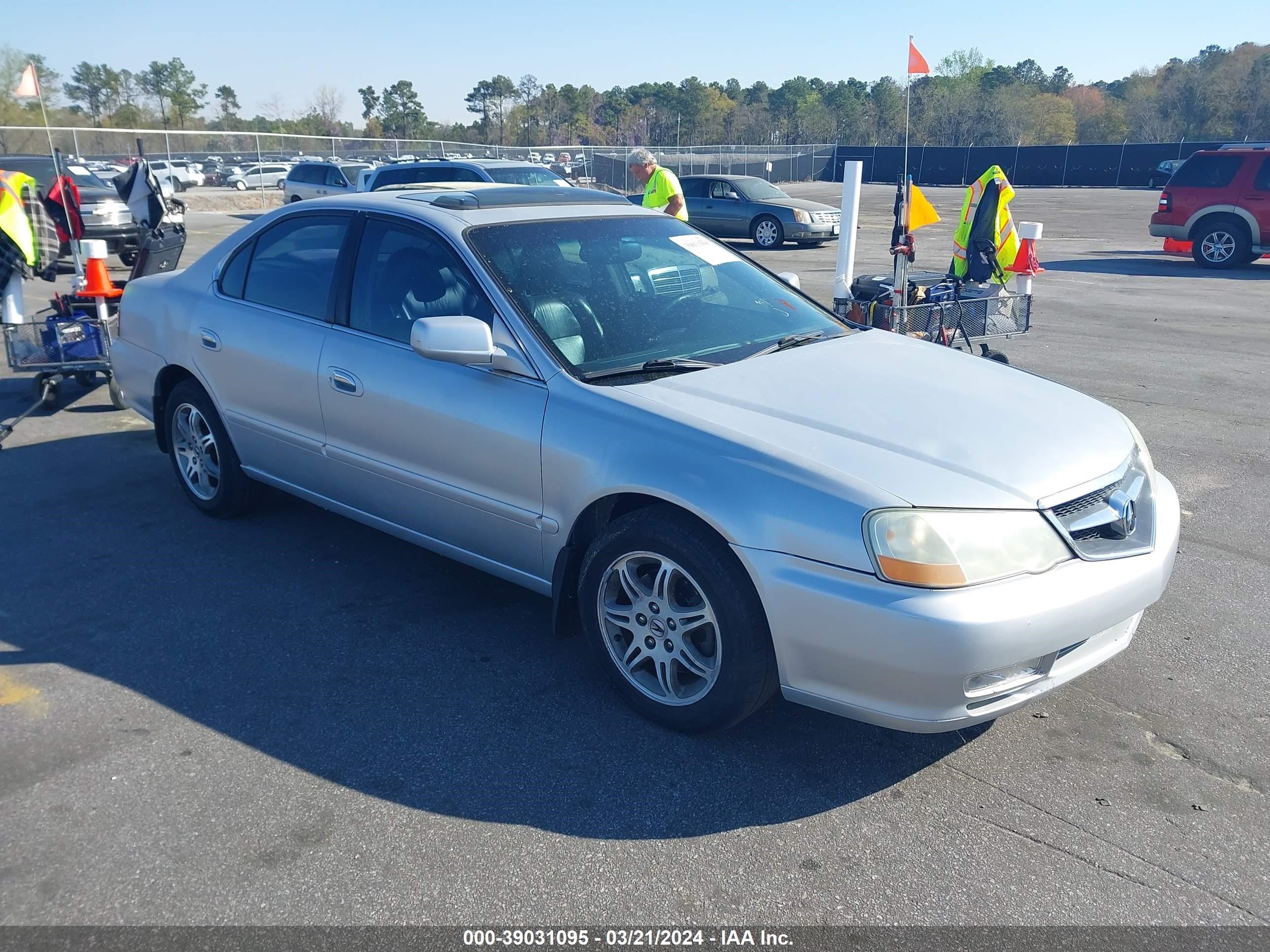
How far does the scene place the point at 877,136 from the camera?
3310 inches

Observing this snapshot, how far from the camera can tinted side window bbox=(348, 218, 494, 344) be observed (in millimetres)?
4047

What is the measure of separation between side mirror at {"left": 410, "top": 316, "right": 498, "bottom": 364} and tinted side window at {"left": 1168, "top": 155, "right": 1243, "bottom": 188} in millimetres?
16200

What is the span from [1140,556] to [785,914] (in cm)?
160

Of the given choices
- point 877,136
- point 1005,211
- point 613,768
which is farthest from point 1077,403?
point 877,136

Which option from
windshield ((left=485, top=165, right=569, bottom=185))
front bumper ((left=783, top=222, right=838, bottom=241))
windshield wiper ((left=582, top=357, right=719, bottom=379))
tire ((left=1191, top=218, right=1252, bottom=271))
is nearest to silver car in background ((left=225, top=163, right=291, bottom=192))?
front bumper ((left=783, top=222, right=838, bottom=241))

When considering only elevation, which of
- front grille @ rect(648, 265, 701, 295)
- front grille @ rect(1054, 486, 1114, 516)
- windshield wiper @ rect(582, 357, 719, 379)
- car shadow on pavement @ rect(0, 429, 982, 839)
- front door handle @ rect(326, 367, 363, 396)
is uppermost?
front grille @ rect(648, 265, 701, 295)

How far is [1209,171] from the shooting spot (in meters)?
16.7

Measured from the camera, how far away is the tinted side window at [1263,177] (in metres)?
16.1

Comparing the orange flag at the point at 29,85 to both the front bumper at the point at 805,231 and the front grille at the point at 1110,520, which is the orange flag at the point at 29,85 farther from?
the front bumper at the point at 805,231

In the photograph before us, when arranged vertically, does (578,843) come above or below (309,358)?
below

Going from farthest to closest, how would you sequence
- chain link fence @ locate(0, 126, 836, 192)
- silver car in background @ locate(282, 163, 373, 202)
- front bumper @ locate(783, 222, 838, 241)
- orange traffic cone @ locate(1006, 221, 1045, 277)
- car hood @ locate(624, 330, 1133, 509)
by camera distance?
chain link fence @ locate(0, 126, 836, 192)
silver car in background @ locate(282, 163, 373, 202)
front bumper @ locate(783, 222, 838, 241)
orange traffic cone @ locate(1006, 221, 1045, 277)
car hood @ locate(624, 330, 1133, 509)

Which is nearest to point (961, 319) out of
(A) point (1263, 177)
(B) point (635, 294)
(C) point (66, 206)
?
(B) point (635, 294)

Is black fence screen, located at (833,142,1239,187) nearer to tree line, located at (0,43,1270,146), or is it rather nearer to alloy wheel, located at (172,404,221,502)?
tree line, located at (0,43,1270,146)

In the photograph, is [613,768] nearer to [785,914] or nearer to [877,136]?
[785,914]
